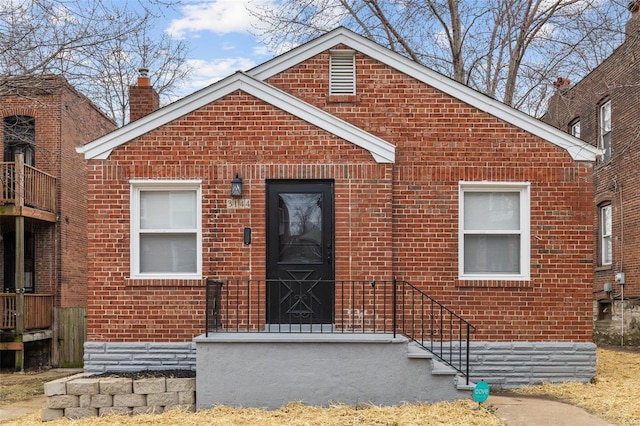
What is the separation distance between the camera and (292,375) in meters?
8.92

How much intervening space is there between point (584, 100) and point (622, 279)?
16.7ft

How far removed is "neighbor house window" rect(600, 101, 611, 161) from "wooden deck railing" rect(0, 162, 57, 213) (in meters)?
14.0

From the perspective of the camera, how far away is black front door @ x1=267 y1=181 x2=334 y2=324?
34.4 ft

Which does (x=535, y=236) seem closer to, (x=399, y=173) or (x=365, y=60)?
(x=399, y=173)

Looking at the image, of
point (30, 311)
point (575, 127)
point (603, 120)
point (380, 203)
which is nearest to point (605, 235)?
point (603, 120)

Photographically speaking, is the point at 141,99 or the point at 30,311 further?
the point at 30,311

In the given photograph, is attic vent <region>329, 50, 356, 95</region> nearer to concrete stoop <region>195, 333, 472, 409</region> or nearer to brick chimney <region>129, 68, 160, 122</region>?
brick chimney <region>129, 68, 160, 122</region>

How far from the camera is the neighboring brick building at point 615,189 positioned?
57.8ft

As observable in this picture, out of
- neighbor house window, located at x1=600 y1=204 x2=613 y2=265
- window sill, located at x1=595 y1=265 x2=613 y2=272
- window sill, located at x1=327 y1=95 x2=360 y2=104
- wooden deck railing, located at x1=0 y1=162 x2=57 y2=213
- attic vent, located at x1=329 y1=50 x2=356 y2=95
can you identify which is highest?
attic vent, located at x1=329 y1=50 x2=356 y2=95

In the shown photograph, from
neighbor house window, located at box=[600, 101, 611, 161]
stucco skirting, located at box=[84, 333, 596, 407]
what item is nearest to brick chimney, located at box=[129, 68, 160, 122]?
stucco skirting, located at box=[84, 333, 596, 407]

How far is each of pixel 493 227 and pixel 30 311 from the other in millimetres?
10646

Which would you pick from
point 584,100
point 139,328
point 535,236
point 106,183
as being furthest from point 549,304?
point 584,100

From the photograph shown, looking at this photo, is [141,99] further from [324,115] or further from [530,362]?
[530,362]

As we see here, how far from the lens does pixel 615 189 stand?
738 inches
